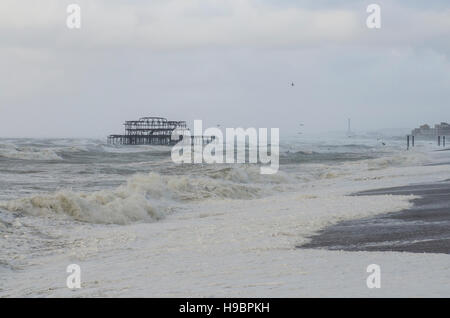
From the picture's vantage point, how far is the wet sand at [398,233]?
8.19 m

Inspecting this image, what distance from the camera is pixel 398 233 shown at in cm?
933

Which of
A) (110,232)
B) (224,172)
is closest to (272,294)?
(110,232)

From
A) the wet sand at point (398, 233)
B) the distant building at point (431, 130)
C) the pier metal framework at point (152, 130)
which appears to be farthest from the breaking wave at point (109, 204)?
the distant building at point (431, 130)

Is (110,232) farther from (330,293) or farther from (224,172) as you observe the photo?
(224,172)

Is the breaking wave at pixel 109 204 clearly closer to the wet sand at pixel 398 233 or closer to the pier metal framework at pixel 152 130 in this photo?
the wet sand at pixel 398 233

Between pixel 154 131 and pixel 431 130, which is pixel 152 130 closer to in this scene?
pixel 154 131

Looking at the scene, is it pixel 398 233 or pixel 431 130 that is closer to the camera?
pixel 398 233

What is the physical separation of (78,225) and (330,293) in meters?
7.73

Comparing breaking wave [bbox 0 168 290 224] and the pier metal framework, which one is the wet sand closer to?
breaking wave [bbox 0 168 290 224]

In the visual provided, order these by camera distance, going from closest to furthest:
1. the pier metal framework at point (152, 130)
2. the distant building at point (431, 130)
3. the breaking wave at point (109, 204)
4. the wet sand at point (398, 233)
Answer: the wet sand at point (398, 233)
the breaking wave at point (109, 204)
the pier metal framework at point (152, 130)
the distant building at point (431, 130)

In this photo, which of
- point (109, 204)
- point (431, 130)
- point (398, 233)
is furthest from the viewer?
point (431, 130)

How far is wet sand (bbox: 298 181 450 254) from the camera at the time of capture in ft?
26.9

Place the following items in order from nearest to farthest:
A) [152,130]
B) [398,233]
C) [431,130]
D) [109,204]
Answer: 1. [398,233]
2. [109,204]
3. [152,130]
4. [431,130]

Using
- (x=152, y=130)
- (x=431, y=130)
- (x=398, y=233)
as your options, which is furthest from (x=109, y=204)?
(x=431, y=130)
